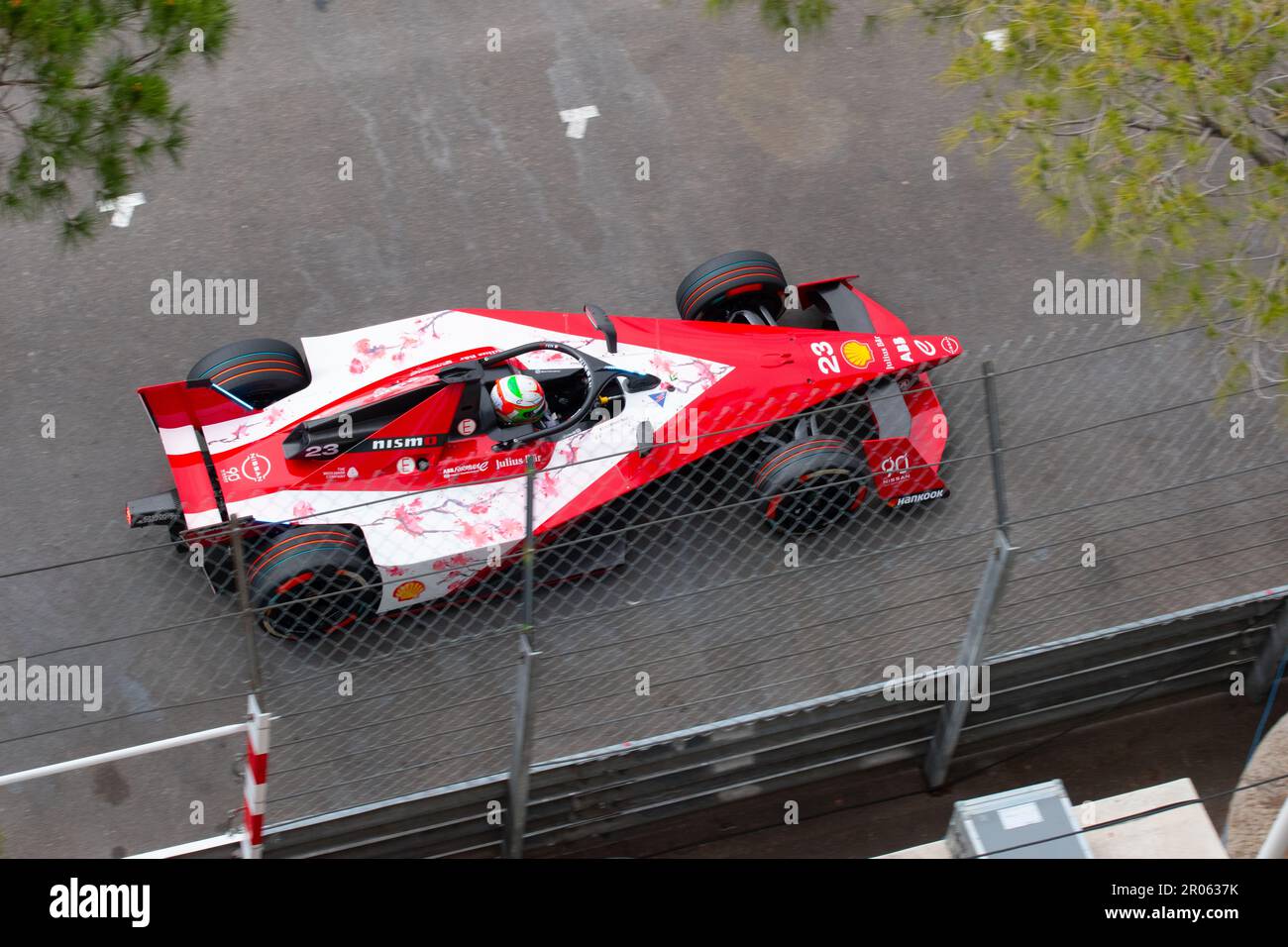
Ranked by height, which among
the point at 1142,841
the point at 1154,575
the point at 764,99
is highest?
the point at 764,99

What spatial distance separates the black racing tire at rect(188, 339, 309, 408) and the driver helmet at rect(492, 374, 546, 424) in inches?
52.6

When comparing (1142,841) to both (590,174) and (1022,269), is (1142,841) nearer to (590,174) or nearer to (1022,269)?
(1022,269)

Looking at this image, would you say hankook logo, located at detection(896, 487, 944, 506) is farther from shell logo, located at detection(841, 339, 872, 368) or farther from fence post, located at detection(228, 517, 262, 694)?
fence post, located at detection(228, 517, 262, 694)

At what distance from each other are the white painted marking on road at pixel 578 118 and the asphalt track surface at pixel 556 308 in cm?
10

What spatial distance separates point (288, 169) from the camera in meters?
9.55

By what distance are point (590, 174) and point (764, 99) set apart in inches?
63.2

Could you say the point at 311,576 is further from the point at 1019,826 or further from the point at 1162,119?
the point at 1162,119

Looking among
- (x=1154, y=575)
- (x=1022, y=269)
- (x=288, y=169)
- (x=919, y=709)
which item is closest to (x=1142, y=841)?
(x=919, y=709)

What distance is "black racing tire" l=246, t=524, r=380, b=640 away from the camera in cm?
659

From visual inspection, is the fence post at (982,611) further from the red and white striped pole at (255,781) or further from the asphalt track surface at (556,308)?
the red and white striped pole at (255,781)

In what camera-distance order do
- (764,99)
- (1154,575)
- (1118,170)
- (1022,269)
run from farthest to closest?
(764,99) < (1022,269) < (1154,575) < (1118,170)

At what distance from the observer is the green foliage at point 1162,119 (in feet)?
18.9

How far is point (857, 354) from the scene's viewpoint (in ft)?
25.0

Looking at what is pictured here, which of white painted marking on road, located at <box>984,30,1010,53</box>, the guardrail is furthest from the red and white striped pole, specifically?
white painted marking on road, located at <box>984,30,1010,53</box>
